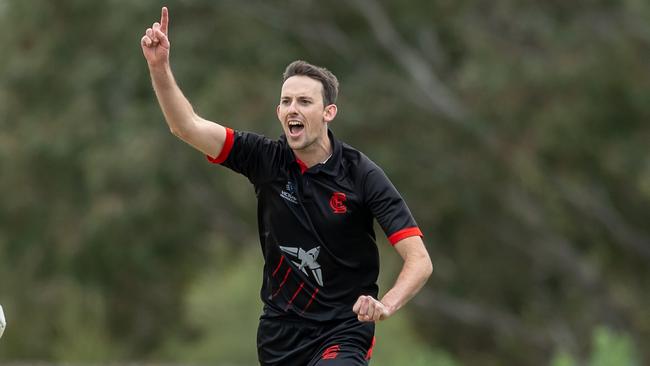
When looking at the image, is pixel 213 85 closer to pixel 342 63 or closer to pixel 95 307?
pixel 342 63

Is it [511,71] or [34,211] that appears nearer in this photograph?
[511,71]

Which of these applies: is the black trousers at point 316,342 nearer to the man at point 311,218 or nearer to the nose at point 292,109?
the man at point 311,218

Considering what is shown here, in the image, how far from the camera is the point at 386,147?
2578 cm

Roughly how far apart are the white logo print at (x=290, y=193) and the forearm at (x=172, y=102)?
51 centimetres

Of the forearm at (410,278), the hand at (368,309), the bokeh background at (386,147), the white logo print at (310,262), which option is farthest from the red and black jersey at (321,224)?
the bokeh background at (386,147)

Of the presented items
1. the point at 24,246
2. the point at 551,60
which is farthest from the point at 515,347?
the point at 24,246

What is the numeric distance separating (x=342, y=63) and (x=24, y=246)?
24.1ft

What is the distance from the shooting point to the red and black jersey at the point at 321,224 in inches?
251

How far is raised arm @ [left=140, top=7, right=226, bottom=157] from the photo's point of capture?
629 centimetres

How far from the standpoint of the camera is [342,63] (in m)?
27.2

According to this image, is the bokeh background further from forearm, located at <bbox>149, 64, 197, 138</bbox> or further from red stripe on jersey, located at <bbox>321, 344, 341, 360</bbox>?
forearm, located at <bbox>149, 64, 197, 138</bbox>

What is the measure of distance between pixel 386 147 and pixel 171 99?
64.0 feet

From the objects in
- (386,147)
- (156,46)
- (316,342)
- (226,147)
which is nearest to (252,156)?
(226,147)

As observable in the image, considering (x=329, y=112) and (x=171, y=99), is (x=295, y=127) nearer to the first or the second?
(x=329, y=112)
